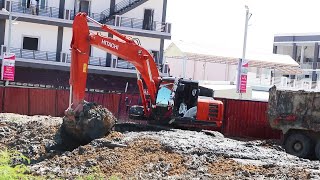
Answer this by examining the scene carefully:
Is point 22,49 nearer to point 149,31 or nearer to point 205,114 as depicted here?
point 149,31

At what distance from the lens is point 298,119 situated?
22266 mm

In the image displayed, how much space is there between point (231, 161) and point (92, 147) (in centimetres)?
438

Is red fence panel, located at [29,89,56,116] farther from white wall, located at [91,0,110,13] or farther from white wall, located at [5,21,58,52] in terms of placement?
white wall, located at [91,0,110,13]

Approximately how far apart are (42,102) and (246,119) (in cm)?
1218

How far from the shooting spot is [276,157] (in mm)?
16859

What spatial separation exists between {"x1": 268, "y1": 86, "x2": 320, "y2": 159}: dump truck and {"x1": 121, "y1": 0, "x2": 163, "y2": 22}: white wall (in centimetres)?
2761

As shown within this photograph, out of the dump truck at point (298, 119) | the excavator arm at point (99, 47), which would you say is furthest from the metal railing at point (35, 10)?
the dump truck at point (298, 119)

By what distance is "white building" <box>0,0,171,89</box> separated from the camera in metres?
44.9

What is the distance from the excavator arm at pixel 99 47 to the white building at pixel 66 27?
2319cm

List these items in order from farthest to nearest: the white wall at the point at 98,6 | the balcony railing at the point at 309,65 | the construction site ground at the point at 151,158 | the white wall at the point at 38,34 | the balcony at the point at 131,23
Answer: the balcony railing at the point at 309,65 → the white wall at the point at 98,6 → the balcony at the point at 131,23 → the white wall at the point at 38,34 → the construction site ground at the point at 151,158

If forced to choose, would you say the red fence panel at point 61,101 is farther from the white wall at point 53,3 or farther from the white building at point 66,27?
the white wall at point 53,3

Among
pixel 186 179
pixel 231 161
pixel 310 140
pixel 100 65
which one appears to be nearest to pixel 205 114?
pixel 310 140

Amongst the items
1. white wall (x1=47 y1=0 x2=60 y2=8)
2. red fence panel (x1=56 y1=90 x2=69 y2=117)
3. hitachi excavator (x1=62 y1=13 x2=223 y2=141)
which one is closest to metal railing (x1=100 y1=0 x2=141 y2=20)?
white wall (x1=47 y1=0 x2=60 y2=8)

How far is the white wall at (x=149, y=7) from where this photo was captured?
1939 inches
